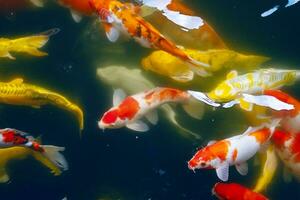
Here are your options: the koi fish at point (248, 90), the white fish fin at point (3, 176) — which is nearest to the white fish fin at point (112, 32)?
the koi fish at point (248, 90)

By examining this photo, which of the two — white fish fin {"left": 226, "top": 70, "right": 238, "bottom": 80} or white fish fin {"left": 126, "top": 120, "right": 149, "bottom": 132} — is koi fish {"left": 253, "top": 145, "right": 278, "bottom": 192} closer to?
white fish fin {"left": 226, "top": 70, "right": 238, "bottom": 80}

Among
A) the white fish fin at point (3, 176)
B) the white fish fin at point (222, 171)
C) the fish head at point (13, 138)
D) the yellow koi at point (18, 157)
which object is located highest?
the white fish fin at point (222, 171)

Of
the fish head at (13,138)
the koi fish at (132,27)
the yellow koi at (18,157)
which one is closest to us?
the fish head at (13,138)

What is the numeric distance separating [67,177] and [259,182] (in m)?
1.67

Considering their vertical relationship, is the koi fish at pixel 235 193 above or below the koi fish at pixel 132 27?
below

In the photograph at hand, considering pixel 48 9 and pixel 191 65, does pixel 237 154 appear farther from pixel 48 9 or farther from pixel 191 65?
pixel 48 9

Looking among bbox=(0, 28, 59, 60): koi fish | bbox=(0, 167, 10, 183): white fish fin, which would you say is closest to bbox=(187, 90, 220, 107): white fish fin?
bbox=(0, 28, 59, 60): koi fish

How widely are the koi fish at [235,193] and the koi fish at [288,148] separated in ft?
1.48

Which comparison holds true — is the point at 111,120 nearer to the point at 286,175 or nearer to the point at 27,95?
the point at 27,95

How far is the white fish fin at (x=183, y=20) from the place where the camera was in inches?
164

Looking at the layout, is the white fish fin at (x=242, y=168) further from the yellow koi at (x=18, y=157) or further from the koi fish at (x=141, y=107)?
the yellow koi at (x=18, y=157)

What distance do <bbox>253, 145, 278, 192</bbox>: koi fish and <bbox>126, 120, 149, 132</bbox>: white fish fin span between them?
1.04 metres

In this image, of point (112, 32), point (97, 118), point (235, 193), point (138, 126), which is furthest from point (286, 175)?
point (112, 32)

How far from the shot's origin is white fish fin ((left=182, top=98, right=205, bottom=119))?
4.01 metres
